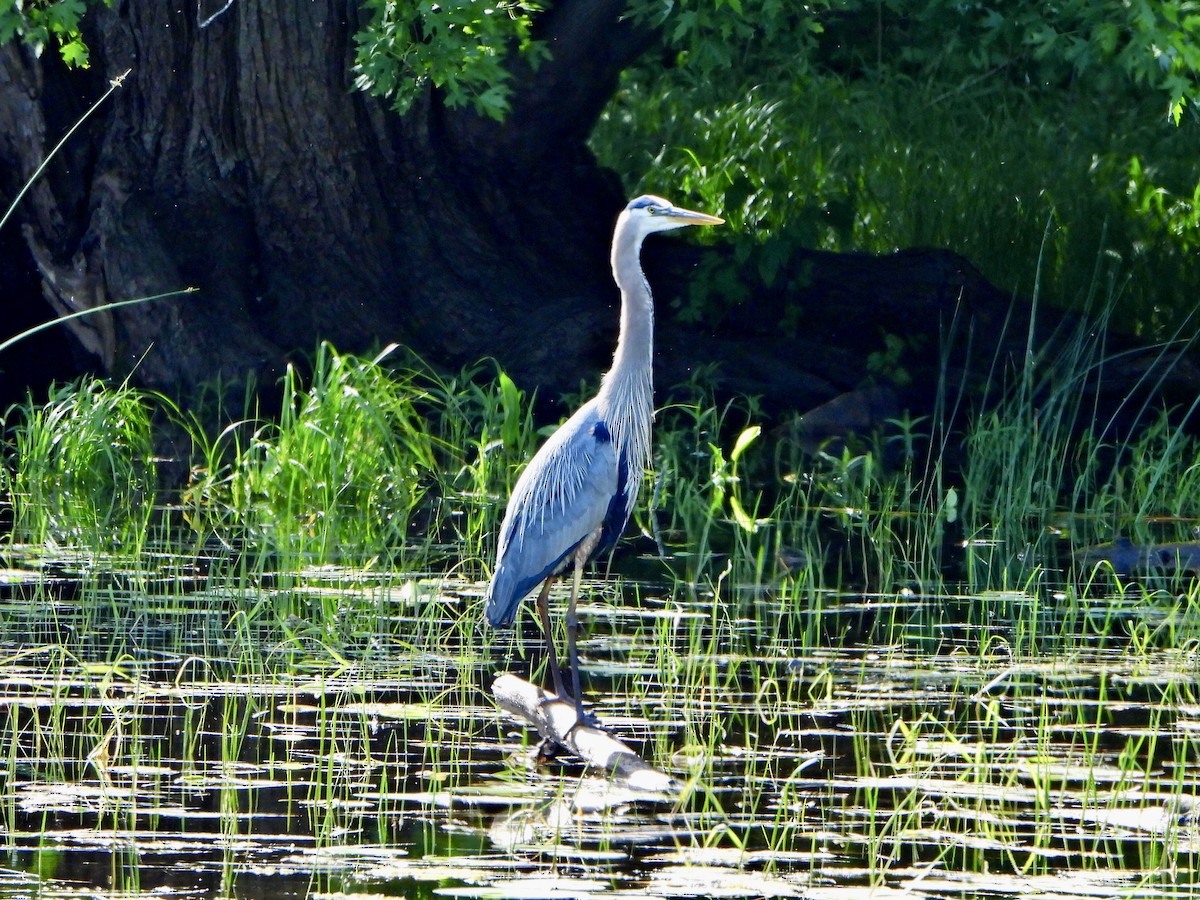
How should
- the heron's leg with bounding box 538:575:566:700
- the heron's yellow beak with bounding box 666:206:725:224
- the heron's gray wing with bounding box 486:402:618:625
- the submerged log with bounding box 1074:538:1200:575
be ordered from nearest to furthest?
the heron's leg with bounding box 538:575:566:700, the heron's gray wing with bounding box 486:402:618:625, the heron's yellow beak with bounding box 666:206:725:224, the submerged log with bounding box 1074:538:1200:575

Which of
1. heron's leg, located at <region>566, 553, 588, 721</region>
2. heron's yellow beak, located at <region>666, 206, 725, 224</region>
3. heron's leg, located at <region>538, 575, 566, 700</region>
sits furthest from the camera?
heron's yellow beak, located at <region>666, 206, 725, 224</region>

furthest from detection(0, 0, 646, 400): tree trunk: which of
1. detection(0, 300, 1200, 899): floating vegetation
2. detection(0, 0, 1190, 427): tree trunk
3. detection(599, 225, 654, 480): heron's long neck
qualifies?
detection(599, 225, 654, 480): heron's long neck

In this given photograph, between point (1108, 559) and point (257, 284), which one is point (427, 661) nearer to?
point (1108, 559)

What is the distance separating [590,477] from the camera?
5.95 m

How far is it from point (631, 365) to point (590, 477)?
0.44 metres

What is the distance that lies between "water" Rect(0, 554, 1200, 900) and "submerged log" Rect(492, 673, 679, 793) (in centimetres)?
8

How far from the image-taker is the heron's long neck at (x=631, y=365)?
243 inches

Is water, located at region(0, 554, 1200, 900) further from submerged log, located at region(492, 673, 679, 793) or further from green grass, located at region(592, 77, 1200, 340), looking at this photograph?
green grass, located at region(592, 77, 1200, 340)

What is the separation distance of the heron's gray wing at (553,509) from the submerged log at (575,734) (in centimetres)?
32

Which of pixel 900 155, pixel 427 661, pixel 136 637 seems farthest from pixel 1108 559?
pixel 900 155

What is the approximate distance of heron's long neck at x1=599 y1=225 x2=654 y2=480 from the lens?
616cm

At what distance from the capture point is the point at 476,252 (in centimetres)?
1056

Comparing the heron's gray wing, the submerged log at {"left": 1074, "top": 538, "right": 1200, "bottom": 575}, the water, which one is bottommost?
the water

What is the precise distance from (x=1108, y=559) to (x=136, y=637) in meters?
3.67
